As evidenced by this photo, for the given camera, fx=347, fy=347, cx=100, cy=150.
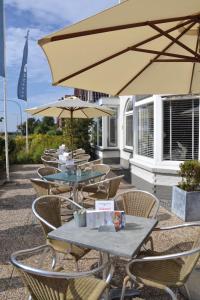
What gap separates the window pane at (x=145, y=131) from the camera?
8248 mm

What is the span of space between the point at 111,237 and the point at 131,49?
170 cm

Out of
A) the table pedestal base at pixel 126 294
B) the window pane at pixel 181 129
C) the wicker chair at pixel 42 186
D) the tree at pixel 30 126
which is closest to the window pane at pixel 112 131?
the window pane at pixel 181 129

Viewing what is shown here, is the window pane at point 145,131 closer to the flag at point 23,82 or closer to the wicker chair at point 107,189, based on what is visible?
the wicker chair at point 107,189

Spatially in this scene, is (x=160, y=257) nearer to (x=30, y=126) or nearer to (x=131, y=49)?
(x=131, y=49)

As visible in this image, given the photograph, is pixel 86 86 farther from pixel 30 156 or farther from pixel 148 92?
pixel 30 156

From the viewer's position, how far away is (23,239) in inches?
209

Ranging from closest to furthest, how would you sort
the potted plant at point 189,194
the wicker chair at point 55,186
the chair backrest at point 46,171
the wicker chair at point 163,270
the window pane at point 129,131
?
the wicker chair at point 163,270
the potted plant at point 189,194
the wicker chair at point 55,186
the chair backrest at point 46,171
the window pane at point 129,131

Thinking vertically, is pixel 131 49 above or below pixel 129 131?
above

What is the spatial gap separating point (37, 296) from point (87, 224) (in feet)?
3.47

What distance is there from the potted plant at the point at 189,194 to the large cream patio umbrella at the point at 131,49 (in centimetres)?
220

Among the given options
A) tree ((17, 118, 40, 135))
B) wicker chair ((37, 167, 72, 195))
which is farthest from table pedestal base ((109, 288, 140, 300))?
tree ((17, 118, 40, 135))

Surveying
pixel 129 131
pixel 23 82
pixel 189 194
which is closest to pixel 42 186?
pixel 189 194

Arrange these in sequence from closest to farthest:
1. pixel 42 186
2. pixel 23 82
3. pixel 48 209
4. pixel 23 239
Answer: pixel 48 209 < pixel 23 239 < pixel 42 186 < pixel 23 82

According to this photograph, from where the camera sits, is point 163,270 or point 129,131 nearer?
point 163,270
